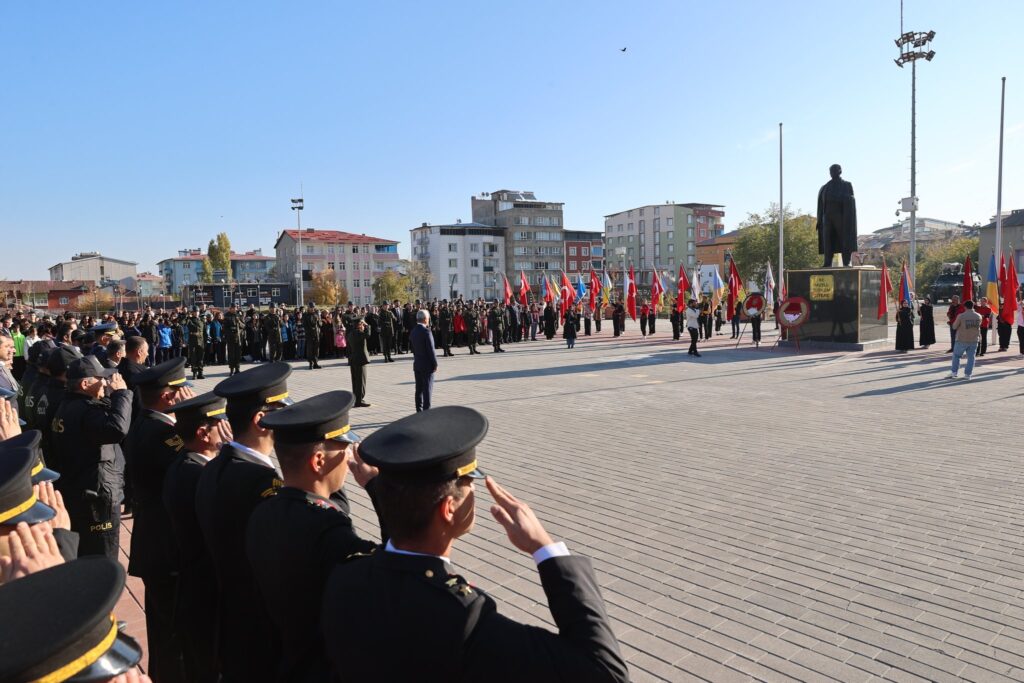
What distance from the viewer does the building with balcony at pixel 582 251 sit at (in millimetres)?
111250

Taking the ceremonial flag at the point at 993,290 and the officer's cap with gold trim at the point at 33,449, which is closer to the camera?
the officer's cap with gold trim at the point at 33,449

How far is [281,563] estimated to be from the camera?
2180 millimetres

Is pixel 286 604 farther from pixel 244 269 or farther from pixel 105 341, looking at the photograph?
pixel 244 269

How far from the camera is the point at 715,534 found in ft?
19.0

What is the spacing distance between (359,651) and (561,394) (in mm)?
12315

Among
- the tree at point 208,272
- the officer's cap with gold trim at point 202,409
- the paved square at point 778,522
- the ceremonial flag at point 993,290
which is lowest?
the paved square at point 778,522

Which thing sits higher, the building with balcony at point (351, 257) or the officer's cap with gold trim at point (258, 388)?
the building with balcony at point (351, 257)

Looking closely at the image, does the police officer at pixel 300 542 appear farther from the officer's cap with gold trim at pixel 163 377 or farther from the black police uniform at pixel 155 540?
the officer's cap with gold trim at pixel 163 377

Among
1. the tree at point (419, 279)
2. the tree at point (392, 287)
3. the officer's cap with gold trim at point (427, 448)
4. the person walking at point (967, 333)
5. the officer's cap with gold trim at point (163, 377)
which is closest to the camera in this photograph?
the officer's cap with gold trim at point (427, 448)

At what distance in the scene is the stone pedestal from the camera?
824 inches

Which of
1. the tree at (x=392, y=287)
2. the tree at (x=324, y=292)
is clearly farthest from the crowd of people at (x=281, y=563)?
the tree at (x=392, y=287)

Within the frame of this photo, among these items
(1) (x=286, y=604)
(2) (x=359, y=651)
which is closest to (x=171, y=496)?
(1) (x=286, y=604)

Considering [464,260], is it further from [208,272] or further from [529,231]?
[208,272]

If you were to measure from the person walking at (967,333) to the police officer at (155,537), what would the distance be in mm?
14946
